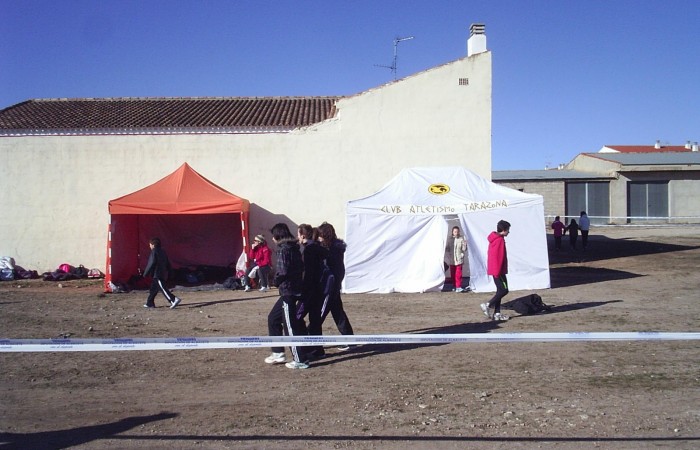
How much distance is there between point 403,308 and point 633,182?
33.2 metres

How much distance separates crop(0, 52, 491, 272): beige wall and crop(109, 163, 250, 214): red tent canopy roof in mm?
1919

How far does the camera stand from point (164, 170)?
59.1 feet

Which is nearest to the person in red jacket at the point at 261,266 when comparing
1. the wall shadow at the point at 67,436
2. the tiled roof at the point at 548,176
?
the wall shadow at the point at 67,436

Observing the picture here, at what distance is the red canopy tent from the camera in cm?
1488

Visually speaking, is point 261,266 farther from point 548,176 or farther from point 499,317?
point 548,176

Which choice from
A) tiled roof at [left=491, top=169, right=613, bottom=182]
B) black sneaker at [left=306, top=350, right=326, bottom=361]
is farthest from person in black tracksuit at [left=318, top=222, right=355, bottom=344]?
tiled roof at [left=491, top=169, right=613, bottom=182]

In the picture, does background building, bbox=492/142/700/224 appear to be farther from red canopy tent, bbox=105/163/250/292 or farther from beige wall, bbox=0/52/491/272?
red canopy tent, bbox=105/163/250/292

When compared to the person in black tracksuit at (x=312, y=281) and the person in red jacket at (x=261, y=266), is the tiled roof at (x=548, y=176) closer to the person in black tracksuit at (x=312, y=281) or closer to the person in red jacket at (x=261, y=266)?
the person in red jacket at (x=261, y=266)

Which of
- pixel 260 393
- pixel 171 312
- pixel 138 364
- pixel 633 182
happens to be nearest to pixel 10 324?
pixel 171 312

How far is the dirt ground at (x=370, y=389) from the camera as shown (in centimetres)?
493

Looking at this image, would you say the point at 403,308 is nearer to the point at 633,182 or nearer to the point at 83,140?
the point at 83,140

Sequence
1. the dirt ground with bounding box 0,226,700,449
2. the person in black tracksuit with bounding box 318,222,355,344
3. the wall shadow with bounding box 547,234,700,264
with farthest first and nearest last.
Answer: the wall shadow with bounding box 547,234,700,264, the person in black tracksuit with bounding box 318,222,355,344, the dirt ground with bounding box 0,226,700,449

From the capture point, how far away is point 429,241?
14.0 meters

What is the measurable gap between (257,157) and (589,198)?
94.4 ft
